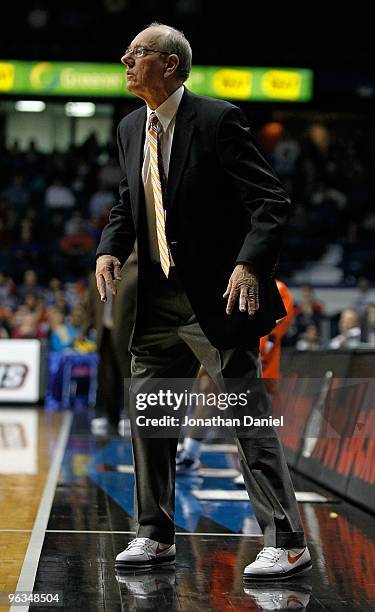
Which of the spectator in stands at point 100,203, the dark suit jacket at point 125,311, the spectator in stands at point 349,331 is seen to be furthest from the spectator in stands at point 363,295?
the dark suit jacket at point 125,311

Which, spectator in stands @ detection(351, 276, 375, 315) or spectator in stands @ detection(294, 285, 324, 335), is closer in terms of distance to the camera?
spectator in stands @ detection(294, 285, 324, 335)

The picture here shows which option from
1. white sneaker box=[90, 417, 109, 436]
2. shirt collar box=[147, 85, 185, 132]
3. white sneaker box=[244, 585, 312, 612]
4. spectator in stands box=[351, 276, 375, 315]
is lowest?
spectator in stands box=[351, 276, 375, 315]

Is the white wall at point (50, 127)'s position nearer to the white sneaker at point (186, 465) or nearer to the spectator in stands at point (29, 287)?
the spectator in stands at point (29, 287)

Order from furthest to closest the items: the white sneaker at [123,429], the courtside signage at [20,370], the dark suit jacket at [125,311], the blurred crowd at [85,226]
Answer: the blurred crowd at [85,226] < the courtside signage at [20,370] < the white sneaker at [123,429] < the dark suit jacket at [125,311]

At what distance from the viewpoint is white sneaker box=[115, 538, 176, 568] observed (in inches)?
185

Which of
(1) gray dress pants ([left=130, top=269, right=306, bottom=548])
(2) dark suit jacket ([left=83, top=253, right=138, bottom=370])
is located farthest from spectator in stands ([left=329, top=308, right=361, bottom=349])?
(1) gray dress pants ([left=130, top=269, right=306, bottom=548])

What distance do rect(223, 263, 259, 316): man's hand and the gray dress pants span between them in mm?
268

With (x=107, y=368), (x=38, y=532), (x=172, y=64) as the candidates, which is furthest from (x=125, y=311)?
(x=172, y=64)

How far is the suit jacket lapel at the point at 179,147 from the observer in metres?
4.62

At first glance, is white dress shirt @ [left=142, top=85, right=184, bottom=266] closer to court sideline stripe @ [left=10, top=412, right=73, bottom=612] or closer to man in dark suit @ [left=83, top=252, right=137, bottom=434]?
court sideline stripe @ [left=10, top=412, right=73, bottom=612]

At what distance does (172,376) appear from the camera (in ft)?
15.8

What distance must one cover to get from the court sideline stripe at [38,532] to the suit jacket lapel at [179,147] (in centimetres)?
161

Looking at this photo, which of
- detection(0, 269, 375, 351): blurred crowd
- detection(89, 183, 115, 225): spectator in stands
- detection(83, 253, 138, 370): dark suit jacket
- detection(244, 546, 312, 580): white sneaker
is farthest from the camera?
detection(89, 183, 115, 225): spectator in stands

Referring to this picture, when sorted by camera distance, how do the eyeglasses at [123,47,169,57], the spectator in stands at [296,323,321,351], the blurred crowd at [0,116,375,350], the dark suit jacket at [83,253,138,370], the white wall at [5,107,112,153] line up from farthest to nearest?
the white wall at [5,107,112,153] < the blurred crowd at [0,116,375,350] < the spectator in stands at [296,323,321,351] < the dark suit jacket at [83,253,138,370] < the eyeglasses at [123,47,169,57]
